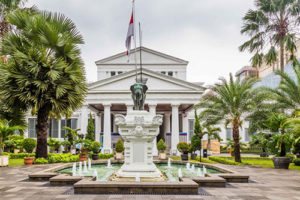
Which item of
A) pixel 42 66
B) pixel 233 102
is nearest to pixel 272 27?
pixel 233 102

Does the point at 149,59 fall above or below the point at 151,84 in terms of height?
above

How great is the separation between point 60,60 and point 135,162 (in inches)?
380

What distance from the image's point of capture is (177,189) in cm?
815

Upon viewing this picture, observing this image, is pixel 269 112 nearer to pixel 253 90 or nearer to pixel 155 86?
pixel 253 90

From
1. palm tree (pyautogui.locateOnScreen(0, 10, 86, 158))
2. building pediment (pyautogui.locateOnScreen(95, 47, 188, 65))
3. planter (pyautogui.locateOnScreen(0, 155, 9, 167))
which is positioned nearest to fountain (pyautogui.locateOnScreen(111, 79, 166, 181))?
palm tree (pyautogui.locateOnScreen(0, 10, 86, 158))

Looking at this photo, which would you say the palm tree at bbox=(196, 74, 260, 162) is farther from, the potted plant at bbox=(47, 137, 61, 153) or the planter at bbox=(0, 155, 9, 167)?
the potted plant at bbox=(47, 137, 61, 153)

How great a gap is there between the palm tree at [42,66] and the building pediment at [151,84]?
12509 millimetres

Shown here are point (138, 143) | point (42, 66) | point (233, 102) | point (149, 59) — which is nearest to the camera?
point (138, 143)

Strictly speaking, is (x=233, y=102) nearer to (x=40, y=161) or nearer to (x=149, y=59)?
(x=40, y=161)

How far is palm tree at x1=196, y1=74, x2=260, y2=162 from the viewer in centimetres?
1888

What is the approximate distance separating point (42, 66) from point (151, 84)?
15.8 meters

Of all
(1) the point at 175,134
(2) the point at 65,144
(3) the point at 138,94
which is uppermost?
(3) the point at 138,94

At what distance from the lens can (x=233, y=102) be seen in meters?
18.9

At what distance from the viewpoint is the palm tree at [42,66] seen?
15437 millimetres
